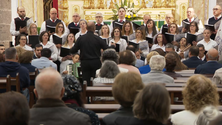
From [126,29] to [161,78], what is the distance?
4.73 m

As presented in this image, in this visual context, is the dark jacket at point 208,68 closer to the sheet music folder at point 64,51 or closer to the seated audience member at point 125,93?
the seated audience member at point 125,93

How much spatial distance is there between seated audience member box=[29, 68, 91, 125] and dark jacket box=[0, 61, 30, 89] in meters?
3.07

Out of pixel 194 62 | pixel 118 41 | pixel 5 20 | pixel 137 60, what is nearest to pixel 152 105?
pixel 194 62

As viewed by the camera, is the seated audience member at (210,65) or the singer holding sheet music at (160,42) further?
the singer holding sheet music at (160,42)

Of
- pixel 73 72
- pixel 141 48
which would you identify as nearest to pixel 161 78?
pixel 73 72

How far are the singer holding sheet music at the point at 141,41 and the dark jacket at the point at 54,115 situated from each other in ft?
21.8

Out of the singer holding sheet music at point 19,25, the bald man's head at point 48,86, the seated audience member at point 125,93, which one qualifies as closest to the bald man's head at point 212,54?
the seated audience member at point 125,93

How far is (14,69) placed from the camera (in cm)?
565

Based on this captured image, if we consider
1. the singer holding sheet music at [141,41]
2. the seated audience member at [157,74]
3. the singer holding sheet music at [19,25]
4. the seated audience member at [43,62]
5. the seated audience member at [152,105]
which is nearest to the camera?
the seated audience member at [152,105]

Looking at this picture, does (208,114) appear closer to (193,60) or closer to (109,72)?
(109,72)

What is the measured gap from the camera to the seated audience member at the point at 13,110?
2.01 m

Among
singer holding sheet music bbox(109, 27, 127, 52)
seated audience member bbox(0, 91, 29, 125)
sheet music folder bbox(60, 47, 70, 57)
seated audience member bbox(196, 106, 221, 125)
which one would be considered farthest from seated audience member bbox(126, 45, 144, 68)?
seated audience member bbox(0, 91, 29, 125)

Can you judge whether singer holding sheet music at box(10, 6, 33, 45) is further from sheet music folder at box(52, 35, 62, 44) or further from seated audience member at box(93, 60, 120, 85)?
seated audience member at box(93, 60, 120, 85)

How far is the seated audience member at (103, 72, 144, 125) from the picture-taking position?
2.87 m
